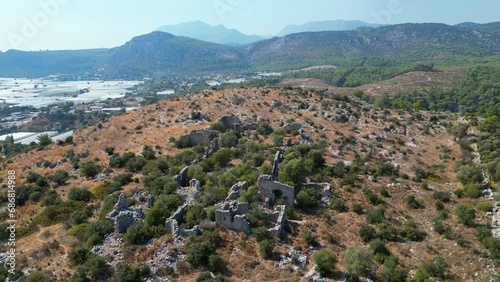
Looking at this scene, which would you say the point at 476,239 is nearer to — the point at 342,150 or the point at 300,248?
the point at 300,248

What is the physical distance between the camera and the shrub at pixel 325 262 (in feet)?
66.0

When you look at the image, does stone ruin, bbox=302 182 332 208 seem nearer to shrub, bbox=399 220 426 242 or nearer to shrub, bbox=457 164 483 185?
shrub, bbox=399 220 426 242

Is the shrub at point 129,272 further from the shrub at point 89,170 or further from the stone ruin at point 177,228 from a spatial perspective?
the shrub at point 89,170

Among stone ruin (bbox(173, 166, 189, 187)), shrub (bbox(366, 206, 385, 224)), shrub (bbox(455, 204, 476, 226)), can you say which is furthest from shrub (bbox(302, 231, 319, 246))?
stone ruin (bbox(173, 166, 189, 187))

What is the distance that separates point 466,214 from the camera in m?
27.1

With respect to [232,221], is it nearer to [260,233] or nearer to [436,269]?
[260,233]

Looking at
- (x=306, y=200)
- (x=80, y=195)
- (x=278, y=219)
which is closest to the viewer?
(x=278, y=219)

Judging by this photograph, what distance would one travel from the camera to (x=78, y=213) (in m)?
27.4

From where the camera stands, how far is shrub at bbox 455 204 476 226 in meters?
26.8

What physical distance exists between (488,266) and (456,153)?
2705 centimetres

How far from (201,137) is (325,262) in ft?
89.9

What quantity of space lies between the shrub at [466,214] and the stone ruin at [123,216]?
22796mm

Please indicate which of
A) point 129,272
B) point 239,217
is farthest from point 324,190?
point 129,272

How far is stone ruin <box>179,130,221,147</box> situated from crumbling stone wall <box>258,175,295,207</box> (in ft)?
56.7
